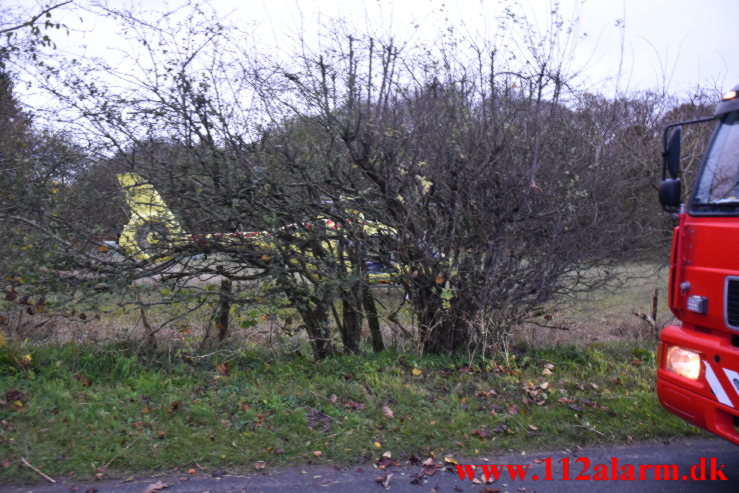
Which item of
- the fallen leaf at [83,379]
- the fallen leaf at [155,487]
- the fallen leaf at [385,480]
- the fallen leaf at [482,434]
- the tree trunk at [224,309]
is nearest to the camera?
the fallen leaf at [155,487]

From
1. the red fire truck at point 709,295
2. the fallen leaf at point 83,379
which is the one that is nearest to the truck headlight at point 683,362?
the red fire truck at point 709,295

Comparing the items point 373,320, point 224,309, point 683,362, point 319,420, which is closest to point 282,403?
point 319,420

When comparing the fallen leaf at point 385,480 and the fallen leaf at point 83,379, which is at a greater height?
the fallen leaf at point 83,379

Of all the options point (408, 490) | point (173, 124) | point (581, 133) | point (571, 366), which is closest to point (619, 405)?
point (571, 366)

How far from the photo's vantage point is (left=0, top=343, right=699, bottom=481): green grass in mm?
4445

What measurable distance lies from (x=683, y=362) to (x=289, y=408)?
3009mm

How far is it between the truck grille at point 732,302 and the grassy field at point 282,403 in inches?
67.9

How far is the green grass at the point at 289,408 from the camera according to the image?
4.45 metres

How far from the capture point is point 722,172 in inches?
157

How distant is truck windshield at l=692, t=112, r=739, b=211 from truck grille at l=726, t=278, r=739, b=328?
1.60ft

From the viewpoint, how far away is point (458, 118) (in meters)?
6.75

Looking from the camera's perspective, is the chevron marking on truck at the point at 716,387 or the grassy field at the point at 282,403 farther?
the grassy field at the point at 282,403

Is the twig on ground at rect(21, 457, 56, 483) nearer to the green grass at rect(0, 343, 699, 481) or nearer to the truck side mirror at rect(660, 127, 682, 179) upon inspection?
the green grass at rect(0, 343, 699, 481)

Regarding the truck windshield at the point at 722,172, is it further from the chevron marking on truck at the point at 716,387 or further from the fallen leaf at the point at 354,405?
the fallen leaf at the point at 354,405
